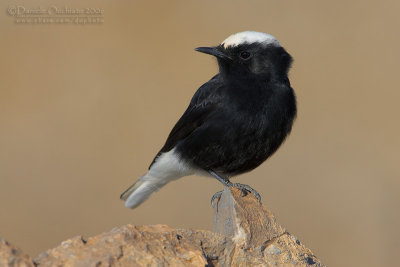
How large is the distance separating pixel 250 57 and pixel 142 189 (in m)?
2.01

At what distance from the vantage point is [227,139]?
21.1 feet

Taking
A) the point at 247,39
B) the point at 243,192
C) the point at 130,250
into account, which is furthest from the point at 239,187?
the point at 130,250

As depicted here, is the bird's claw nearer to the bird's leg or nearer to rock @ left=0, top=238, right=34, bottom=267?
the bird's leg

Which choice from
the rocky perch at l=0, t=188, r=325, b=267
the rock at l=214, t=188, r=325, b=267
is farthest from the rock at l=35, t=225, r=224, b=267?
the rock at l=214, t=188, r=325, b=267

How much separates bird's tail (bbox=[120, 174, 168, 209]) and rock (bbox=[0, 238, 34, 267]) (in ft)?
14.1

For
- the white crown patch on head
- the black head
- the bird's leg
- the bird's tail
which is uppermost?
the white crown patch on head

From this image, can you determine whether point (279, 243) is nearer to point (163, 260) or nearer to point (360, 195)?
point (163, 260)

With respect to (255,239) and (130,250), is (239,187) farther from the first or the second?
(130,250)

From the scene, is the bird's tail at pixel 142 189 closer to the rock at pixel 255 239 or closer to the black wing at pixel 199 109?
the black wing at pixel 199 109

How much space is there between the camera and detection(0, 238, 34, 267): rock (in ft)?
11.6

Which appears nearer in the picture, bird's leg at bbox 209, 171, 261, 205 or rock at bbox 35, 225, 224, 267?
rock at bbox 35, 225, 224, 267

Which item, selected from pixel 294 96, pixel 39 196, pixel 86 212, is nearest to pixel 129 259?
pixel 294 96

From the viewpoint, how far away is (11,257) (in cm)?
355

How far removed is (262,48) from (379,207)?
6.20m
